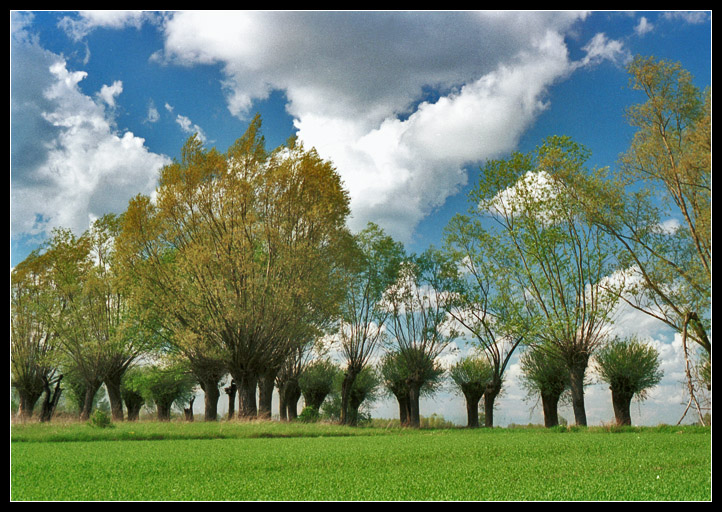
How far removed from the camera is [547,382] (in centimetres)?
2736

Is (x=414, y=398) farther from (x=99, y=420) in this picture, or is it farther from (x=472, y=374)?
(x=99, y=420)

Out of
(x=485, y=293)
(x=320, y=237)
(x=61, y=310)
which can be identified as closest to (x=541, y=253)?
(x=485, y=293)

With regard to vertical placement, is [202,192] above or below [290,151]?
below

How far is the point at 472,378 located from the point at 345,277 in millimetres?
12811

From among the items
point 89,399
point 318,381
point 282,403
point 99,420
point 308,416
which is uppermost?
point 99,420

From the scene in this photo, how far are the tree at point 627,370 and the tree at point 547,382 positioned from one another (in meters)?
2.12

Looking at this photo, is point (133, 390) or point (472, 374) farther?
point (133, 390)

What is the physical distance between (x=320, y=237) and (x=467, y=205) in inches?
279

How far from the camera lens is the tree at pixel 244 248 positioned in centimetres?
2006

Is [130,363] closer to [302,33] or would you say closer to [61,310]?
[61,310]

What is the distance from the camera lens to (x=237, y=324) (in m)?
20.3

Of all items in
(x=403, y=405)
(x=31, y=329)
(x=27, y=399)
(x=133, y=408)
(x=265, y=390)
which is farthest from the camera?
(x=133, y=408)

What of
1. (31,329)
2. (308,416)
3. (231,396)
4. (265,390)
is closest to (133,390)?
(231,396)

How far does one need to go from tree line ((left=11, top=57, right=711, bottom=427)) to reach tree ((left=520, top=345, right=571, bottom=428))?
0.31 ft
